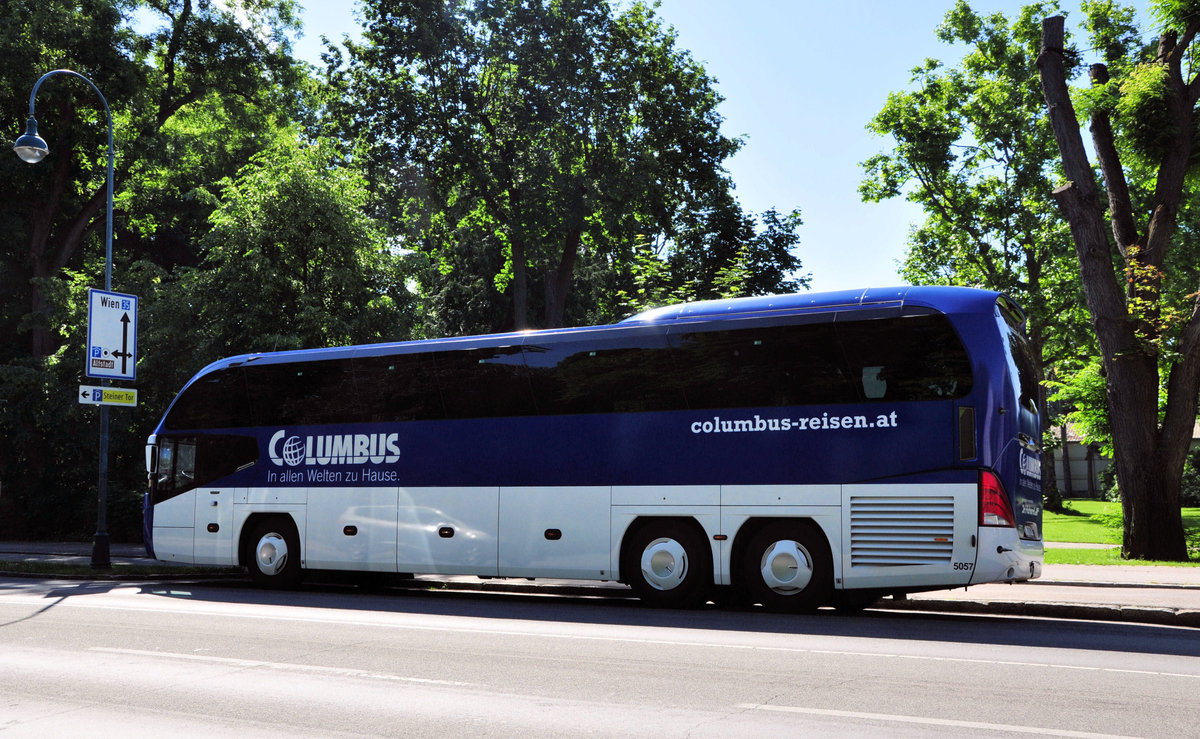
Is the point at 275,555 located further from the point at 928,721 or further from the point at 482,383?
the point at 928,721

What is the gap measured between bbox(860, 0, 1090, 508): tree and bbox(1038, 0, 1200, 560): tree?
59.4ft

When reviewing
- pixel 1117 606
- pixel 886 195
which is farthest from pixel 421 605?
pixel 886 195

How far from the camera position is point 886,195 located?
1655 inches

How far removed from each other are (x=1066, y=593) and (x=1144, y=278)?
8.54m

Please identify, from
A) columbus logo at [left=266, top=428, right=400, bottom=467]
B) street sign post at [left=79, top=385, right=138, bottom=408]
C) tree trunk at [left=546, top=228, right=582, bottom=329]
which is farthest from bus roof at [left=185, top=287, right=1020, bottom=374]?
tree trunk at [left=546, top=228, right=582, bottom=329]

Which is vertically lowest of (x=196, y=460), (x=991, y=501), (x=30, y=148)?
(x=991, y=501)

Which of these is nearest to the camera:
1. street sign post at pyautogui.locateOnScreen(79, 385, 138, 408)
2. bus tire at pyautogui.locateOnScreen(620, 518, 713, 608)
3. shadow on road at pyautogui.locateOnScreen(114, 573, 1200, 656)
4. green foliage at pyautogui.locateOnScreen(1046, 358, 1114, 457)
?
shadow on road at pyautogui.locateOnScreen(114, 573, 1200, 656)

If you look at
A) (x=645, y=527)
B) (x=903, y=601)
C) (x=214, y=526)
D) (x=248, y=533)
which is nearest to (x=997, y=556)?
(x=903, y=601)

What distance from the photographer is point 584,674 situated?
26.7 ft

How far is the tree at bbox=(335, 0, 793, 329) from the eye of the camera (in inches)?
1250

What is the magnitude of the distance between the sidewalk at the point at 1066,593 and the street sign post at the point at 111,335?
145 inches

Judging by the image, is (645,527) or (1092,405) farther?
(1092,405)

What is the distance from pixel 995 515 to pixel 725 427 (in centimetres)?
327

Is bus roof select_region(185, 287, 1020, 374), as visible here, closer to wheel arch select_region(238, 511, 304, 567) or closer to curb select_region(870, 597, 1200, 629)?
wheel arch select_region(238, 511, 304, 567)
